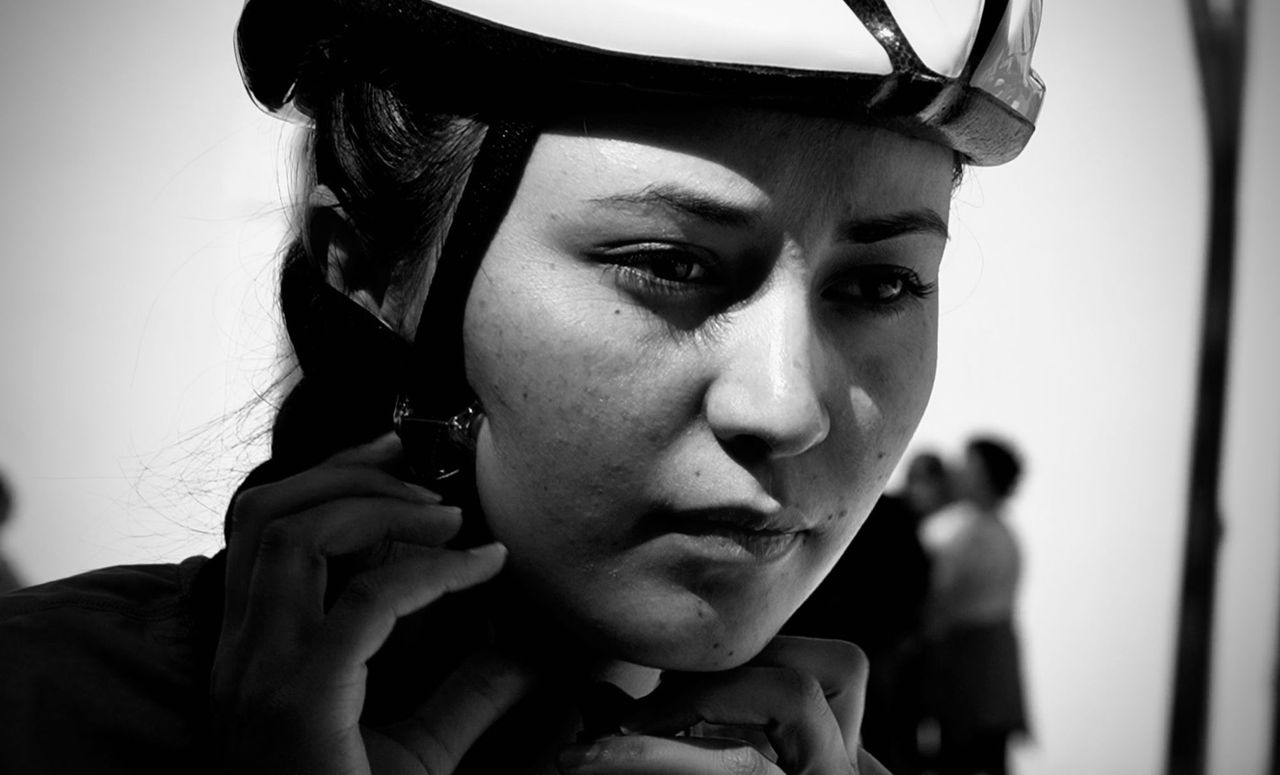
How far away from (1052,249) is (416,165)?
5.64 ft

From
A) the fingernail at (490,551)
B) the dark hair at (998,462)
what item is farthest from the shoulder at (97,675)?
the dark hair at (998,462)

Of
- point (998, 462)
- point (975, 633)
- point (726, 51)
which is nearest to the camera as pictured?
point (726, 51)

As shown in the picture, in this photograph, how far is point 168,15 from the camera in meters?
1.12

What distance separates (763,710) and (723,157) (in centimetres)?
42

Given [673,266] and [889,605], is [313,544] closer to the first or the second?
[673,266]

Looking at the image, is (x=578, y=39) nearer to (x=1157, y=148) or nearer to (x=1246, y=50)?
(x=1157, y=148)

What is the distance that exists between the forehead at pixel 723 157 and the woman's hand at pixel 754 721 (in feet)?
1.19

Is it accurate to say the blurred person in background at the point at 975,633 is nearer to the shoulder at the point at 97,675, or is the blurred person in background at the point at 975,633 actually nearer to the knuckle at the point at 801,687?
the knuckle at the point at 801,687

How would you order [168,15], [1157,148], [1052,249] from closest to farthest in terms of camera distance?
[168,15], [1052,249], [1157,148]

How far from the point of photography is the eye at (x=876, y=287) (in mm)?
803

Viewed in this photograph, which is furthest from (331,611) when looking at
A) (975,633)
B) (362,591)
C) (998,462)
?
(975,633)

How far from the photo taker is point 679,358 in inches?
29.4

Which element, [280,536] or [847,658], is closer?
[280,536]

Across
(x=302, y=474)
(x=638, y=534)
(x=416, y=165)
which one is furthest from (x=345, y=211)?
(x=638, y=534)
